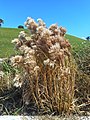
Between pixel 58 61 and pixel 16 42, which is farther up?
pixel 16 42

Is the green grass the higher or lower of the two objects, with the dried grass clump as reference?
higher

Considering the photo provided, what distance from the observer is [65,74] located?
3.36m

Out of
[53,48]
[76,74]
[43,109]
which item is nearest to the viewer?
[53,48]

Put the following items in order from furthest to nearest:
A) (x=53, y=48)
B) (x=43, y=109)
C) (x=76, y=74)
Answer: (x=76, y=74) → (x=43, y=109) → (x=53, y=48)

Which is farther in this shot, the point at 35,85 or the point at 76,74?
the point at 76,74

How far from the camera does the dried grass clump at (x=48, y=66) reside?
11.2 feet

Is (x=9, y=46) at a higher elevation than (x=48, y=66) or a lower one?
higher

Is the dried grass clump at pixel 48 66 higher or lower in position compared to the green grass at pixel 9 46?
lower

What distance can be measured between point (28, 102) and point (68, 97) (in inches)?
19.6

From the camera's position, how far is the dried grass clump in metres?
3.41

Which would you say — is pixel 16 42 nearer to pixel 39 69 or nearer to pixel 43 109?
pixel 39 69

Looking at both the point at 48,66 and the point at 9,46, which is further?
the point at 9,46

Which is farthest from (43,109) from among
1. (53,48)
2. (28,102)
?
(53,48)

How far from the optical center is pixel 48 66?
3467 millimetres
